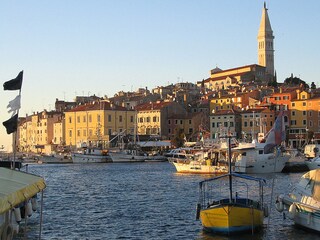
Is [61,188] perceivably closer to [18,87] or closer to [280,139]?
[280,139]

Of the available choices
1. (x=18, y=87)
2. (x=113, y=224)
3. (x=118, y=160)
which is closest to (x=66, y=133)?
(x=118, y=160)

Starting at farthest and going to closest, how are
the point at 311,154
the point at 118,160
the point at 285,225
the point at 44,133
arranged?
the point at 44,133, the point at 118,160, the point at 311,154, the point at 285,225

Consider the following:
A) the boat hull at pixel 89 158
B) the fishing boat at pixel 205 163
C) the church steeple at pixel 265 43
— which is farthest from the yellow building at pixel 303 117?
the church steeple at pixel 265 43

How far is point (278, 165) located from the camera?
189 ft

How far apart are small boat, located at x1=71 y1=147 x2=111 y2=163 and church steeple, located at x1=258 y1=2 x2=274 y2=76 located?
3821 inches

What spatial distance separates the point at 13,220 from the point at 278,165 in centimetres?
4555

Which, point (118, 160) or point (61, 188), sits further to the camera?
point (118, 160)

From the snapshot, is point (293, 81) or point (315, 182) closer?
point (315, 182)

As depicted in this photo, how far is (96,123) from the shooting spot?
371 feet

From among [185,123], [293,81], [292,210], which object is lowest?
[292,210]

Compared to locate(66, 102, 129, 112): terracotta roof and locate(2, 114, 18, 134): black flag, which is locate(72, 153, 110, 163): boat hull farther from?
locate(2, 114, 18, 134): black flag

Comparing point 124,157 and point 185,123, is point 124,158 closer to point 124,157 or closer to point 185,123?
point 124,157

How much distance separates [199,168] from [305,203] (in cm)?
3661

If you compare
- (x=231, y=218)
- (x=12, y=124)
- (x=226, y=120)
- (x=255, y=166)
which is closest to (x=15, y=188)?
(x=12, y=124)
